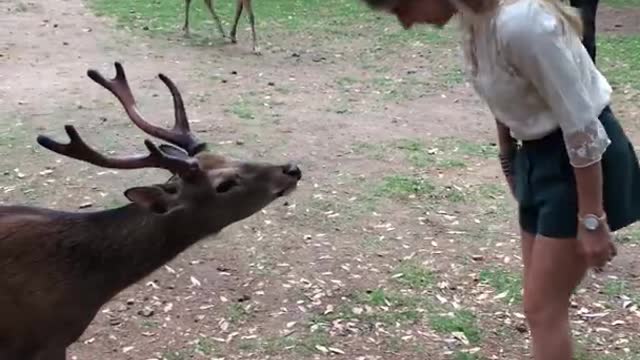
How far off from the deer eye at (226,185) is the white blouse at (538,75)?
1.05 metres

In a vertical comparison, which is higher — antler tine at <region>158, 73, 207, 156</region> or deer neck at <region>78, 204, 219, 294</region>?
antler tine at <region>158, 73, 207, 156</region>

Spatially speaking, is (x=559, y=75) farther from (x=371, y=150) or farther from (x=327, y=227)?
(x=371, y=150)

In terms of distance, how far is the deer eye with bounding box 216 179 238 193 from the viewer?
3.36 metres

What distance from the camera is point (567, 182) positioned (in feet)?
8.70

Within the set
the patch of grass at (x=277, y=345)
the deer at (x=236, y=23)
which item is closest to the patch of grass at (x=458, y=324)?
the patch of grass at (x=277, y=345)

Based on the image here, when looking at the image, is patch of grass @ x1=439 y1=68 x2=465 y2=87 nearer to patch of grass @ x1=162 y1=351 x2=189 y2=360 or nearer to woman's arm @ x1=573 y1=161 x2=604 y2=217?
patch of grass @ x1=162 y1=351 x2=189 y2=360

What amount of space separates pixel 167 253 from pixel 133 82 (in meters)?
5.71

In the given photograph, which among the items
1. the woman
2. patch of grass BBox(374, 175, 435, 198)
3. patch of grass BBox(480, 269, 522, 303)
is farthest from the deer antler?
patch of grass BBox(374, 175, 435, 198)

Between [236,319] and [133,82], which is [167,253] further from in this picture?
[133,82]

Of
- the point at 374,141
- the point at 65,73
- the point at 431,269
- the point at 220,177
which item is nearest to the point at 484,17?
the point at 220,177

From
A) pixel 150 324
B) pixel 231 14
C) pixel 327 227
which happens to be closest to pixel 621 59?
pixel 327 227

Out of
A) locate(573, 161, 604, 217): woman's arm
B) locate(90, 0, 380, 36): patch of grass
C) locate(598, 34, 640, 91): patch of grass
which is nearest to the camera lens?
locate(573, 161, 604, 217): woman's arm

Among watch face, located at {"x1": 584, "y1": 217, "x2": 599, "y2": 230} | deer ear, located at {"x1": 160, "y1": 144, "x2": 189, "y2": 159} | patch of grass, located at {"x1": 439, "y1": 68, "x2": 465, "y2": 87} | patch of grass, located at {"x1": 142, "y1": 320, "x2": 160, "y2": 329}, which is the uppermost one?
watch face, located at {"x1": 584, "y1": 217, "x2": 599, "y2": 230}

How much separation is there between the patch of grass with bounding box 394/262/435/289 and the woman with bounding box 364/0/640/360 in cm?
164
